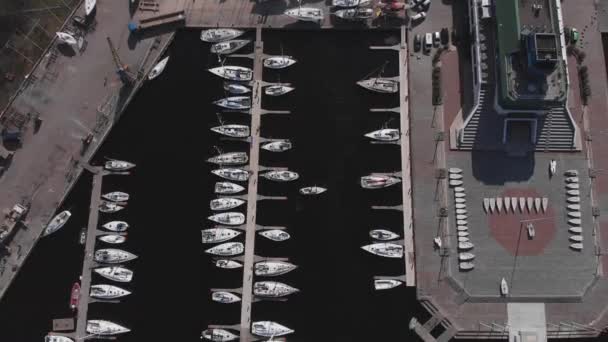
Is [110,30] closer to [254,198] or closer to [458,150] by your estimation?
[254,198]

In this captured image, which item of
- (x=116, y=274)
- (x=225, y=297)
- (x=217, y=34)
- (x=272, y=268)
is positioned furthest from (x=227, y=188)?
(x=217, y=34)

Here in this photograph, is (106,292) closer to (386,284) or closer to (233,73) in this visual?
(233,73)

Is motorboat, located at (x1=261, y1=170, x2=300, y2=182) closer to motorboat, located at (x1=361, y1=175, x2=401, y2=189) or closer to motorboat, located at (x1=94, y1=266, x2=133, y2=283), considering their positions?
motorboat, located at (x1=361, y1=175, x2=401, y2=189)

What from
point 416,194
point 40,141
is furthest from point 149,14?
point 416,194

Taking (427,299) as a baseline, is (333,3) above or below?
above

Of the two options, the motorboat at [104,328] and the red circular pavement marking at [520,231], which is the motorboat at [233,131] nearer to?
the motorboat at [104,328]
